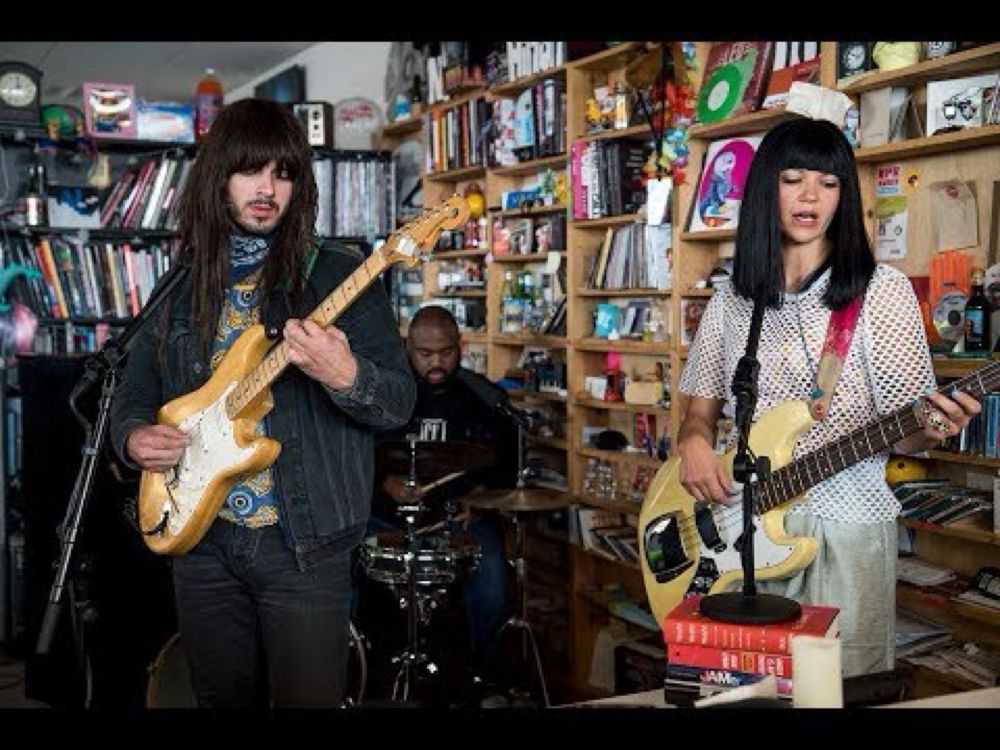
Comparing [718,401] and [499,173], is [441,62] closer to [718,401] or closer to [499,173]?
[499,173]

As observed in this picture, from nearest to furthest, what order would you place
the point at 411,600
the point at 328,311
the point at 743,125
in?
the point at 328,311
the point at 743,125
the point at 411,600

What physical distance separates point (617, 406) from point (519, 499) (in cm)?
53

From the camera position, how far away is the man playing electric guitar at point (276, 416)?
1.89m

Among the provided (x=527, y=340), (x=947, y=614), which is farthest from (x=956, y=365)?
(x=527, y=340)

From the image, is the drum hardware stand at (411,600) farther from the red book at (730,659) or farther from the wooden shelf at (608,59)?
the red book at (730,659)

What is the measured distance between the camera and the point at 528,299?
4844mm

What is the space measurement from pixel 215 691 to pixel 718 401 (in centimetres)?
107

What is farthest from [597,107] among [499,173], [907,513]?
[907,513]

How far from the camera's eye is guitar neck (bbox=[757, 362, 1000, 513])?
1881mm

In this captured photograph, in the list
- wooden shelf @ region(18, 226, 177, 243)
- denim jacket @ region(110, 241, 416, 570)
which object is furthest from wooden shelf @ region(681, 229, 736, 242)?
wooden shelf @ region(18, 226, 177, 243)

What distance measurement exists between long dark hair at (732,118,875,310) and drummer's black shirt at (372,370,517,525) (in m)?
2.11

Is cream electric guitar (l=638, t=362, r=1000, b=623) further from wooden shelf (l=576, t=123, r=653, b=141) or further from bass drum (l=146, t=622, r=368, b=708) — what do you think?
wooden shelf (l=576, t=123, r=653, b=141)

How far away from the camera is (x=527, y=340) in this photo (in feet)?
15.3

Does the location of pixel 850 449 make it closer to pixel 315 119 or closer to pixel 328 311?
pixel 328 311
